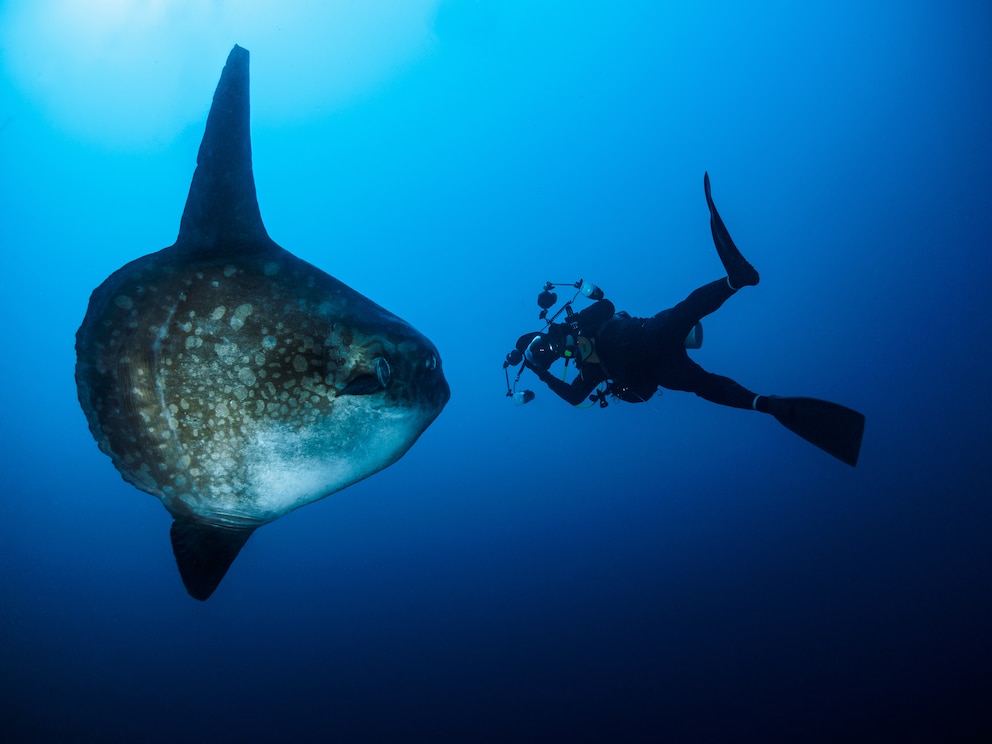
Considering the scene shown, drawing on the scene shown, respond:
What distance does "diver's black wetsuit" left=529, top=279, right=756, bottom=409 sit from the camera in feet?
15.1

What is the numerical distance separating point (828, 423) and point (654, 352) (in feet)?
5.44

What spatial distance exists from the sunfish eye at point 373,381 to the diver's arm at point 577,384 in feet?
14.5

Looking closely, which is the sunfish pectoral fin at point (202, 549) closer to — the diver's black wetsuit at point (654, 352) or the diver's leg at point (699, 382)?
the diver's black wetsuit at point (654, 352)

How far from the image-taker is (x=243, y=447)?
175cm

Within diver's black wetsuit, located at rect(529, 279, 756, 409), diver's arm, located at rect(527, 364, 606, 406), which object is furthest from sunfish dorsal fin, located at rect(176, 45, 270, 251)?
diver's arm, located at rect(527, 364, 606, 406)

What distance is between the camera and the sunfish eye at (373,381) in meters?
1.69

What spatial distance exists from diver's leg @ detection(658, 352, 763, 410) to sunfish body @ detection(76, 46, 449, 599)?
3.85 metres

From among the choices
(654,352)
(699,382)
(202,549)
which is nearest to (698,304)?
(654,352)

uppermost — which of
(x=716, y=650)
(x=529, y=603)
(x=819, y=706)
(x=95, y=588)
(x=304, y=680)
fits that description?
(x=95, y=588)

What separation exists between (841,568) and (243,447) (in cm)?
3224

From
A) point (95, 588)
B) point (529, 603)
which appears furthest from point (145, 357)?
point (95, 588)

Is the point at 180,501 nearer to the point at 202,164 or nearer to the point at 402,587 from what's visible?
the point at 202,164

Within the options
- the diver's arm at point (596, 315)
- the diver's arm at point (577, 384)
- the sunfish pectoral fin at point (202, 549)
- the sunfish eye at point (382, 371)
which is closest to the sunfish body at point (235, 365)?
the sunfish eye at point (382, 371)

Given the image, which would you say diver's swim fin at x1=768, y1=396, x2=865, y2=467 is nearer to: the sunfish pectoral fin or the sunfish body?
the sunfish body
